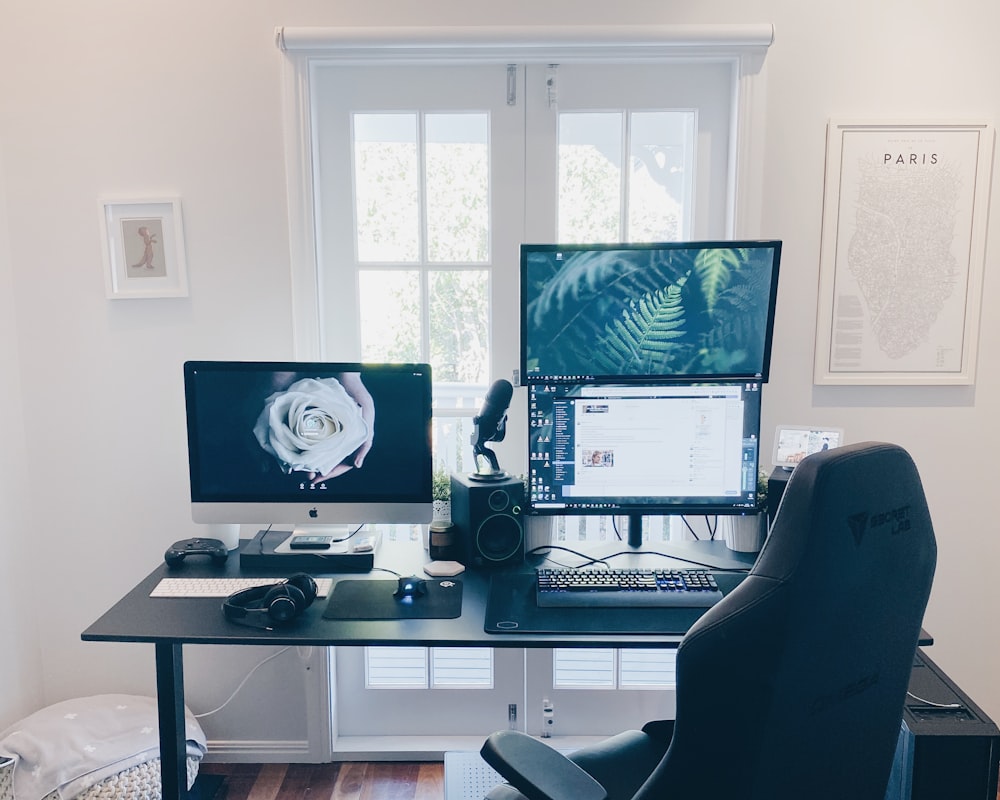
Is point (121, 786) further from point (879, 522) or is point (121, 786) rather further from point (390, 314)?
point (879, 522)

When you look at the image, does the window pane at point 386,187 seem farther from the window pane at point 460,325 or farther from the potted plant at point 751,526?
the potted plant at point 751,526

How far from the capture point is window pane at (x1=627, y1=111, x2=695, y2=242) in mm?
2113

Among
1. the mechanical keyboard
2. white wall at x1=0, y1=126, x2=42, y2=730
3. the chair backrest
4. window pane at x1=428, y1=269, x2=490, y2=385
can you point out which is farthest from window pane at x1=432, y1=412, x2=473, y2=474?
the chair backrest

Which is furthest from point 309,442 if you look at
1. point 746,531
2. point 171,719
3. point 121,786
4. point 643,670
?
point 643,670

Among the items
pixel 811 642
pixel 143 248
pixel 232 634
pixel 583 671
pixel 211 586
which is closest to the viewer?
pixel 811 642

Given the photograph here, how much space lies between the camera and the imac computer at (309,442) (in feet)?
5.99

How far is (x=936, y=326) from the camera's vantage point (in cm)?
210

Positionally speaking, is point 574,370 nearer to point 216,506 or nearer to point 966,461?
point 216,506

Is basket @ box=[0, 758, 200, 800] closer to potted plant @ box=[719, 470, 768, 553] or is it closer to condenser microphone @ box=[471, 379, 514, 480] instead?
condenser microphone @ box=[471, 379, 514, 480]

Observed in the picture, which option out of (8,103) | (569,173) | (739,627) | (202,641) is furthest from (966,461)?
(8,103)

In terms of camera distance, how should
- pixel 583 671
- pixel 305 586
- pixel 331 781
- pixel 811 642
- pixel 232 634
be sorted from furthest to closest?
1. pixel 583 671
2. pixel 331 781
3. pixel 305 586
4. pixel 232 634
5. pixel 811 642

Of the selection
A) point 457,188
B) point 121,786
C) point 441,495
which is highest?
point 457,188

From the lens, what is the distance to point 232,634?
1518 mm

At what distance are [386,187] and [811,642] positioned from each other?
1711 mm
